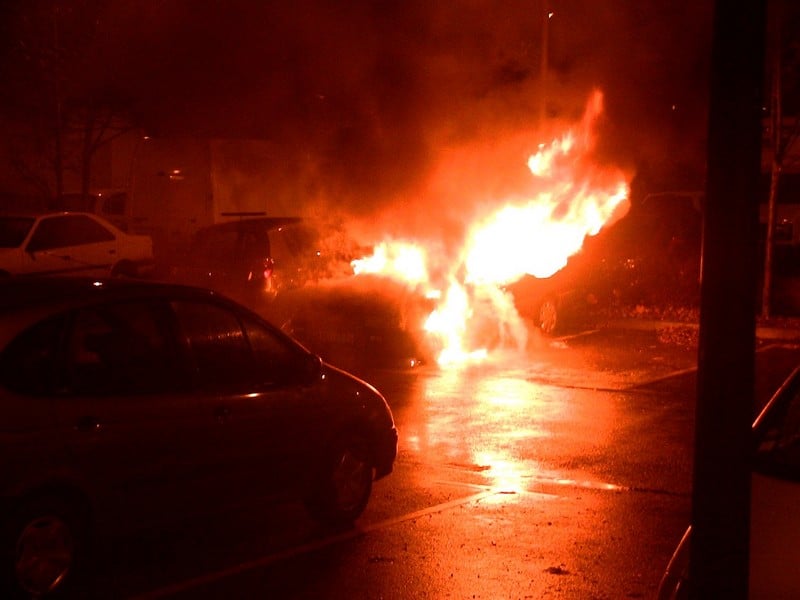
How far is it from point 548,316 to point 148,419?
11614 millimetres

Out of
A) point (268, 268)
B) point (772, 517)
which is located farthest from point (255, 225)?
point (772, 517)

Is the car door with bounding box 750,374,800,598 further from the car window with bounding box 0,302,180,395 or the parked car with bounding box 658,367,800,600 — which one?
the car window with bounding box 0,302,180,395

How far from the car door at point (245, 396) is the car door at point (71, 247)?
10305 millimetres

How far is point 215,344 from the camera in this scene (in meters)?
6.59

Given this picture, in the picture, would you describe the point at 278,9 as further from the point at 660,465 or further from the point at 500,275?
the point at 660,465

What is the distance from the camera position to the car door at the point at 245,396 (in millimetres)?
6379

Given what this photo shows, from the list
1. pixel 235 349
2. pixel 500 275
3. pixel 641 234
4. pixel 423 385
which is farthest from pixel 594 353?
pixel 235 349

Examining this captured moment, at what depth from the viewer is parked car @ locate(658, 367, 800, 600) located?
3.82 meters

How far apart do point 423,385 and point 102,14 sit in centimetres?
1423

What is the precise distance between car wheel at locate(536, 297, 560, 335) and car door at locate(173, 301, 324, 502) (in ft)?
33.7

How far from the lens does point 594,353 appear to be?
15594 mm

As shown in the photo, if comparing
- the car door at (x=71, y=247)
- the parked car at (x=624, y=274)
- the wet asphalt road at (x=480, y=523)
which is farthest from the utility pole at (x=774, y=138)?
the car door at (x=71, y=247)

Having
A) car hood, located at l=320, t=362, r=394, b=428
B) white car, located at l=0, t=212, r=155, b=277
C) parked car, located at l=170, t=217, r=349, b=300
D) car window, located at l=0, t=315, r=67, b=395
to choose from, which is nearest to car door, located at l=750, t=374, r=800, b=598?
car window, located at l=0, t=315, r=67, b=395

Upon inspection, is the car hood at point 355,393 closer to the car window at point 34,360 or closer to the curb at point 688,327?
the car window at point 34,360
